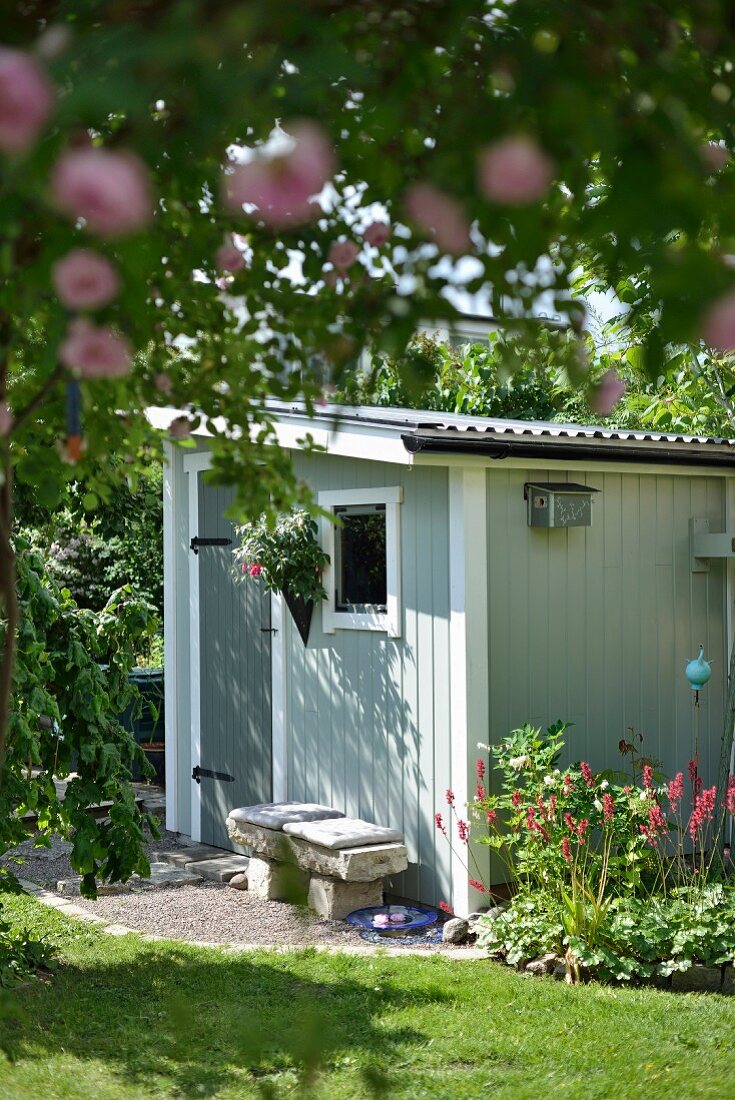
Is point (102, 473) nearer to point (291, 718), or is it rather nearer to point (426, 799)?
point (426, 799)

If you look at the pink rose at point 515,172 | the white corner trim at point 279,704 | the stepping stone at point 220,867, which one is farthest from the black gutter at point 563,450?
the pink rose at point 515,172

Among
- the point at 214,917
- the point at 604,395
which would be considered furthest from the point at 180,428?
the point at 214,917

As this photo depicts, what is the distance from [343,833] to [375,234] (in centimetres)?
497

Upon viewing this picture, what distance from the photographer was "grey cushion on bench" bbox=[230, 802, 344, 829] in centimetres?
683

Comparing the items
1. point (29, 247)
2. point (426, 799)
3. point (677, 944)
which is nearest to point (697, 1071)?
point (677, 944)

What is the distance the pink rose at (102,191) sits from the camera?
1169 mm

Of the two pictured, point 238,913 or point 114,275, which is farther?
point 238,913

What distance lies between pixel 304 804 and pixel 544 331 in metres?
5.51

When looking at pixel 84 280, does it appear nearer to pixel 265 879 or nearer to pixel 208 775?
pixel 265 879

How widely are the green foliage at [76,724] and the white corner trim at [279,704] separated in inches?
80.3

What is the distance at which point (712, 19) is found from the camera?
1577mm

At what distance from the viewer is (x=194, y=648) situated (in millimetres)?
8609

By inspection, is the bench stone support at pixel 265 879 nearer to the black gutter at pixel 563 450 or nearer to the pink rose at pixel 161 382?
the black gutter at pixel 563 450

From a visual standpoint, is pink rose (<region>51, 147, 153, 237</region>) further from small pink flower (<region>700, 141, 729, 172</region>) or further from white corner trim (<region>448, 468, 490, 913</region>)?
white corner trim (<region>448, 468, 490, 913</region>)
